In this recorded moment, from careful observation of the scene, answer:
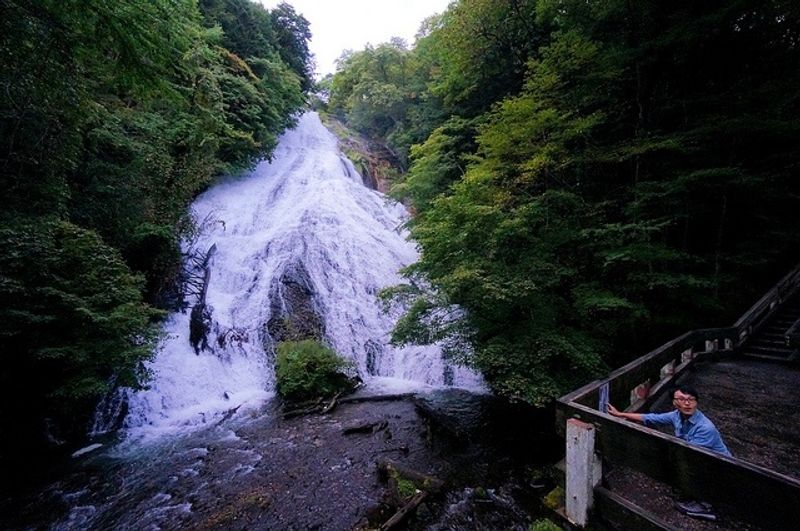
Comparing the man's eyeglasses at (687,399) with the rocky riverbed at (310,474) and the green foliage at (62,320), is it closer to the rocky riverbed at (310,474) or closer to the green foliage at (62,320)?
the rocky riverbed at (310,474)

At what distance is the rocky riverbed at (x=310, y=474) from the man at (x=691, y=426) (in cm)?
274

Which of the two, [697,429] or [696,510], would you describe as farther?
[697,429]

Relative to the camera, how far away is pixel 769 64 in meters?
6.91

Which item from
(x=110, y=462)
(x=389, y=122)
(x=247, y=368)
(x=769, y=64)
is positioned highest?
(x=389, y=122)

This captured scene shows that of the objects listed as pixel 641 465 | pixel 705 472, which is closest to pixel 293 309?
pixel 641 465

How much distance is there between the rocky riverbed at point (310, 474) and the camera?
15.6 ft

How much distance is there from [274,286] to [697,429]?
11.7 m

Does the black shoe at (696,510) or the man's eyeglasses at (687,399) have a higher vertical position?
the man's eyeglasses at (687,399)

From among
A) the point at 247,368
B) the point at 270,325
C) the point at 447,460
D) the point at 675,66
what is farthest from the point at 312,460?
the point at 675,66

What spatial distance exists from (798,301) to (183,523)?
14252mm

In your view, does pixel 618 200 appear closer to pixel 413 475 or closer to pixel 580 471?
pixel 580 471

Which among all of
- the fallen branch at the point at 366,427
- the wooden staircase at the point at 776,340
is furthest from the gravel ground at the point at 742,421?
the fallen branch at the point at 366,427

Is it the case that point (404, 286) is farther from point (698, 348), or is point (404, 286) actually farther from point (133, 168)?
point (133, 168)

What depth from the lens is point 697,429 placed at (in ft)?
8.82
